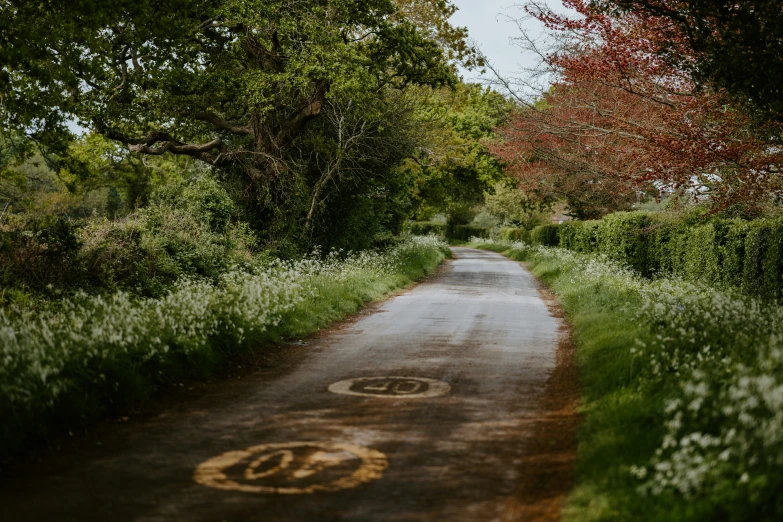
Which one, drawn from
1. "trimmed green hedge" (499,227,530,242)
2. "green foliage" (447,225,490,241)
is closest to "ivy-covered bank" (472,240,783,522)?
"trimmed green hedge" (499,227,530,242)

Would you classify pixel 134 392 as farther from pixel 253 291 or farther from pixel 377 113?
pixel 377 113

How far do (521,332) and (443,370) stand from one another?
4.26 metres

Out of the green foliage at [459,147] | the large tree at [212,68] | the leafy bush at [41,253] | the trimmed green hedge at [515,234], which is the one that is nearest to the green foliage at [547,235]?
the green foliage at [459,147]

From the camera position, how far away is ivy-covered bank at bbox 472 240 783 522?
4352 mm

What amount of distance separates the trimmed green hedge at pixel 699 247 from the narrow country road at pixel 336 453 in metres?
6.47

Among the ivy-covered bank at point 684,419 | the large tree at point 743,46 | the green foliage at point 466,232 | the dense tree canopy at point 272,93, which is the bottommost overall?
the ivy-covered bank at point 684,419

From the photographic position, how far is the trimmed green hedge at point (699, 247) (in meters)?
13.7

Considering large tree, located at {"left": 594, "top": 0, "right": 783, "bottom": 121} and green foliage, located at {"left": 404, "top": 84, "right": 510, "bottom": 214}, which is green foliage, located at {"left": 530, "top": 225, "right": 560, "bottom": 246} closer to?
green foliage, located at {"left": 404, "top": 84, "right": 510, "bottom": 214}

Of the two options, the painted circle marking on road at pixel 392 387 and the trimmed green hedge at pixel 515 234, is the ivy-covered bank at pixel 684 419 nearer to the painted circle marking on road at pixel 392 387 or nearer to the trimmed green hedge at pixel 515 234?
the painted circle marking on road at pixel 392 387

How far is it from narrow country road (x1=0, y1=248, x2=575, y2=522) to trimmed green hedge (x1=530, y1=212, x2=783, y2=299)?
A: 647 centimetres

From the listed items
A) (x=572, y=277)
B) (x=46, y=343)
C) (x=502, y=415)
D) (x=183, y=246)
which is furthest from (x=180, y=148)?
(x=502, y=415)

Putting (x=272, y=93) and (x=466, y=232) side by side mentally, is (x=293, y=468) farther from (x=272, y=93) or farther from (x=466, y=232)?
(x=466, y=232)

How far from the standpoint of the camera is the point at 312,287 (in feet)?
52.9

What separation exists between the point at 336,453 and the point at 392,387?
267cm
